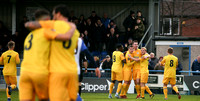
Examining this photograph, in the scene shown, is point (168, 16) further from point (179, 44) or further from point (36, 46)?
point (36, 46)

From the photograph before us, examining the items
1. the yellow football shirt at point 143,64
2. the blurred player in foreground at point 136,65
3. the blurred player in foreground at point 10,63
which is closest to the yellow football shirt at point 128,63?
the blurred player in foreground at point 136,65

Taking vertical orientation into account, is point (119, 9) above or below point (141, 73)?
above

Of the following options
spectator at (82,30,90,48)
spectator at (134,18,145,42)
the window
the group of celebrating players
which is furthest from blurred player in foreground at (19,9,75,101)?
the window

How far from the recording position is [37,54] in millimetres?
6762

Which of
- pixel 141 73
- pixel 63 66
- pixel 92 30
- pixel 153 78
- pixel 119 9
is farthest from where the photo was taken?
pixel 119 9

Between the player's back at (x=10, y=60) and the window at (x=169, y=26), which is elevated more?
the window at (x=169, y=26)

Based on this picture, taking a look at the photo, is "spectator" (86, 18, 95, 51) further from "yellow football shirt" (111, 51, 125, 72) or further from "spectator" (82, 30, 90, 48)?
"yellow football shirt" (111, 51, 125, 72)

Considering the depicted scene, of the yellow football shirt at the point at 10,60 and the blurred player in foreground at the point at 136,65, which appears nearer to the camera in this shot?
the yellow football shirt at the point at 10,60

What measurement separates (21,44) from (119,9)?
306 inches

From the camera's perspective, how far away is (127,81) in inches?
692

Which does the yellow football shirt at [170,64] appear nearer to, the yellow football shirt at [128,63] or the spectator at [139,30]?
the yellow football shirt at [128,63]

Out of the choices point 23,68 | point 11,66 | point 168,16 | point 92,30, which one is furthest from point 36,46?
point 168,16

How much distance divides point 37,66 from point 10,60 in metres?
7.78

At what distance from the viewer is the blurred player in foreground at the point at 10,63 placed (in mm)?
13977
